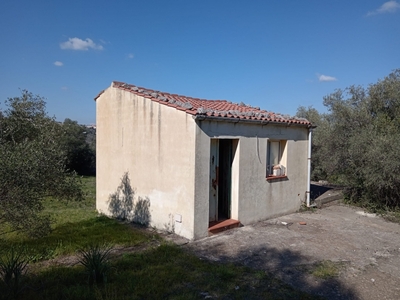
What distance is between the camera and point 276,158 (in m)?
11.5

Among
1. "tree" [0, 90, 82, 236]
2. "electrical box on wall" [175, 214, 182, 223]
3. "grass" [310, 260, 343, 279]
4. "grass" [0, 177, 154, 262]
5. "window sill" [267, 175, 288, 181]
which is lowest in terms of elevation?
"grass" [0, 177, 154, 262]

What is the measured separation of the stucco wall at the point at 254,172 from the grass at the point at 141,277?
1790 mm

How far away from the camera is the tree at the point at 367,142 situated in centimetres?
1141

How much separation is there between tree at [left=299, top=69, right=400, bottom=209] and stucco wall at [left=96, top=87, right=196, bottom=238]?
7.76 meters

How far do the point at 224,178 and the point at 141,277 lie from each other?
5031mm

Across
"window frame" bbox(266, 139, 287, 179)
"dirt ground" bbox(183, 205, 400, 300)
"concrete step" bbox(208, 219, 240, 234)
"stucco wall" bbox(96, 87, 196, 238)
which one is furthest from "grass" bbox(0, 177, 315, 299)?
"window frame" bbox(266, 139, 287, 179)

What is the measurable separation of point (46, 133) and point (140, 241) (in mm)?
3764

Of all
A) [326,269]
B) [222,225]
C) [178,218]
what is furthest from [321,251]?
[178,218]

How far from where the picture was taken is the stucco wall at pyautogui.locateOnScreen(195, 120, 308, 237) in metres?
8.34

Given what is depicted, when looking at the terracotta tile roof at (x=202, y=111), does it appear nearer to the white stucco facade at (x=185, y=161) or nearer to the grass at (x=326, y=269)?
the white stucco facade at (x=185, y=161)

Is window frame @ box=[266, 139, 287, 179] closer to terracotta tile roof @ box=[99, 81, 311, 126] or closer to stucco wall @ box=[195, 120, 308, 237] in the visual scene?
stucco wall @ box=[195, 120, 308, 237]

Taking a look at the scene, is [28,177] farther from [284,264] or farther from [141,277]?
[284,264]

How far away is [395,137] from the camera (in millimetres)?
11523

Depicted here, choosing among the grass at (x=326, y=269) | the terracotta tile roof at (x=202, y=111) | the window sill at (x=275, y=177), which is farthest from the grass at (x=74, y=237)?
the window sill at (x=275, y=177)
